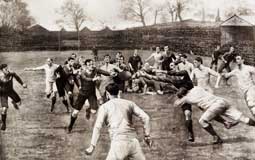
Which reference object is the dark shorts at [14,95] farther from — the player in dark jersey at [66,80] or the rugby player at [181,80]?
the rugby player at [181,80]

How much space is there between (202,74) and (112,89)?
1.03 meters

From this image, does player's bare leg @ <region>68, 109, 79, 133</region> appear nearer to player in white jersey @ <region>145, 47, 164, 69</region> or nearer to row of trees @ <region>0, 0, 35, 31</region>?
player in white jersey @ <region>145, 47, 164, 69</region>

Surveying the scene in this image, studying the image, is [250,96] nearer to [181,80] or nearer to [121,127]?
[181,80]

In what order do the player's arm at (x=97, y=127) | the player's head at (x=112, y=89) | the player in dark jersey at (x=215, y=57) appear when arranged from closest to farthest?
1. the player's arm at (x=97, y=127)
2. the player's head at (x=112, y=89)
3. the player in dark jersey at (x=215, y=57)

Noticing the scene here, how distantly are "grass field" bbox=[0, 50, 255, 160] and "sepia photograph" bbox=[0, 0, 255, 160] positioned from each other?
11 mm

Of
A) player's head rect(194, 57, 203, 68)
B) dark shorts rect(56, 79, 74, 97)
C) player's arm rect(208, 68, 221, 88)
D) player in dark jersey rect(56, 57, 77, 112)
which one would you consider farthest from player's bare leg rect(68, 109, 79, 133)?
player's arm rect(208, 68, 221, 88)

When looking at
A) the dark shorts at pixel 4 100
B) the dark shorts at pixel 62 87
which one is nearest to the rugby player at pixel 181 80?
the dark shorts at pixel 62 87

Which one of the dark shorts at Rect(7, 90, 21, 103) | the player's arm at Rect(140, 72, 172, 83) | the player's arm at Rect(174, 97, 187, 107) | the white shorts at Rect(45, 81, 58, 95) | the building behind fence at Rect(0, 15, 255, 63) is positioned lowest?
the player's arm at Rect(174, 97, 187, 107)

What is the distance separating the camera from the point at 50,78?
6016 millimetres

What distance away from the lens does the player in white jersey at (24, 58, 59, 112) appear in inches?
236

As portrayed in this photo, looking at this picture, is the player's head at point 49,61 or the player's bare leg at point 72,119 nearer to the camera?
the player's bare leg at point 72,119

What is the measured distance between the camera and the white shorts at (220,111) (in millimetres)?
5918

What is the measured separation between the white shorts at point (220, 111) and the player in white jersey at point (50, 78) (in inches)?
66.1

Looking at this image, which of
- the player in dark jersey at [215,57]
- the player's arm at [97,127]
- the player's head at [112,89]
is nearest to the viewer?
the player's arm at [97,127]
